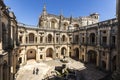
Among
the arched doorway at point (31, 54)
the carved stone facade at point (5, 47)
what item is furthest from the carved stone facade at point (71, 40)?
the carved stone facade at point (5, 47)

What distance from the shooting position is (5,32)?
12.9 m

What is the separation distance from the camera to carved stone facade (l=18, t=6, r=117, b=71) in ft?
69.5

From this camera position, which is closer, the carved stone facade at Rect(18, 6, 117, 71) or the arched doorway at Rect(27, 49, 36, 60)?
the carved stone facade at Rect(18, 6, 117, 71)

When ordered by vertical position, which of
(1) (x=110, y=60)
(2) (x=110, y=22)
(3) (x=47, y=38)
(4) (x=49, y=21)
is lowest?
(1) (x=110, y=60)

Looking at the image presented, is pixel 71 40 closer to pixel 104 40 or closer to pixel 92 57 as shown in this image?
pixel 92 57

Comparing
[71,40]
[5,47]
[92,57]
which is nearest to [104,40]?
[92,57]

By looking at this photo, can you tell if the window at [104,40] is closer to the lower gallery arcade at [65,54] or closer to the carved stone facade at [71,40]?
the carved stone facade at [71,40]

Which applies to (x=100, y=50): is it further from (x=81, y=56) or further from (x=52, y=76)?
(x=52, y=76)

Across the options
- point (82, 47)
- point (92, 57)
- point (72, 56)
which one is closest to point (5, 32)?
point (82, 47)

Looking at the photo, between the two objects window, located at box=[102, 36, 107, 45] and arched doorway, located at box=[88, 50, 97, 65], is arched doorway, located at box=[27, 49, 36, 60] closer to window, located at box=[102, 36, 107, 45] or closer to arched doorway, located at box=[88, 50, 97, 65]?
arched doorway, located at box=[88, 50, 97, 65]

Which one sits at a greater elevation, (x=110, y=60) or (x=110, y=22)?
(x=110, y=22)

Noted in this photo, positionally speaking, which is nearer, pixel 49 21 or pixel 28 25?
pixel 28 25

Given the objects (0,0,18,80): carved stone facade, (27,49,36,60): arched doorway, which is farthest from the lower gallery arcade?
(0,0,18,80): carved stone facade

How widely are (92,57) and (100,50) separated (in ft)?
24.2
